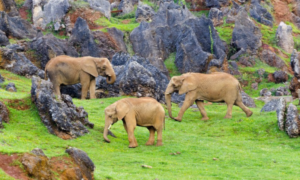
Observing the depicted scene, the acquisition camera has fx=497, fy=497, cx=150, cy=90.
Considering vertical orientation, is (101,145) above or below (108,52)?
above

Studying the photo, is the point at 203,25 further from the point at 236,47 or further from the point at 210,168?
the point at 210,168

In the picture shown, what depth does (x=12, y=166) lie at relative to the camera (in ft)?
44.5

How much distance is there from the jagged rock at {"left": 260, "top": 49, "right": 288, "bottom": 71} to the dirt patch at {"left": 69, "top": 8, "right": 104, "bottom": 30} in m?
21.9

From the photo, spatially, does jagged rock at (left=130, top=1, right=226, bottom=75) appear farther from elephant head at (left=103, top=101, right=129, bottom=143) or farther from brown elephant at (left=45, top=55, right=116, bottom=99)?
elephant head at (left=103, top=101, right=129, bottom=143)

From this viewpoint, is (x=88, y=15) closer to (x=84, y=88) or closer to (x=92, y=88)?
(x=92, y=88)

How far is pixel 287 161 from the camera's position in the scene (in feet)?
68.2

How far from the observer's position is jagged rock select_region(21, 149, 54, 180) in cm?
1322

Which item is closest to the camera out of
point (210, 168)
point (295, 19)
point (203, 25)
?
point (210, 168)

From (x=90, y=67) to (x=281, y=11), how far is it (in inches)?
2362

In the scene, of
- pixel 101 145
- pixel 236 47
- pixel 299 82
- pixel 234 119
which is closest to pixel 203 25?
pixel 236 47

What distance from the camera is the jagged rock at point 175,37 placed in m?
57.7

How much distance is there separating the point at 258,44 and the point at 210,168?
51476 mm

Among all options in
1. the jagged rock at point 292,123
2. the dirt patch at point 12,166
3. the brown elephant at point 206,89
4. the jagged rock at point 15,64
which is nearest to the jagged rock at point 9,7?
the jagged rock at point 15,64

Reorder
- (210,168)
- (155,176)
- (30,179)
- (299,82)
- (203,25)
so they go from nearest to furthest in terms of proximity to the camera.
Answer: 1. (30,179)
2. (155,176)
3. (210,168)
4. (299,82)
5. (203,25)
